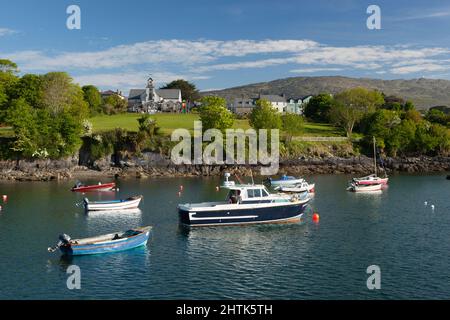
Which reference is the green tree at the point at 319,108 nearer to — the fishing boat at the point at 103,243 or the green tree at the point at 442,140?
the green tree at the point at 442,140

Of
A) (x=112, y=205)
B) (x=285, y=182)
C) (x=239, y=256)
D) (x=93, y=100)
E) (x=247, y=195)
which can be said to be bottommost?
(x=239, y=256)

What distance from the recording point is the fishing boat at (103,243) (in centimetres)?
3842

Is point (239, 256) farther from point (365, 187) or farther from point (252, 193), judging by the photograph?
point (365, 187)

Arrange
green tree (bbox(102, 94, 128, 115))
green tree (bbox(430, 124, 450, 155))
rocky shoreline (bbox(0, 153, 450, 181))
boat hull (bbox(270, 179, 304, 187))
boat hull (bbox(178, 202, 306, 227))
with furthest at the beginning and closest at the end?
green tree (bbox(102, 94, 128, 115))
green tree (bbox(430, 124, 450, 155))
rocky shoreline (bbox(0, 153, 450, 181))
boat hull (bbox(270, 179, 304, 187))
boat hull (bbox(178, 202, 306, 227))

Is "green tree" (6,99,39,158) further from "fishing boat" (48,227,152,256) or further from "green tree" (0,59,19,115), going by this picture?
"fishing boat" (48,227,152,256)

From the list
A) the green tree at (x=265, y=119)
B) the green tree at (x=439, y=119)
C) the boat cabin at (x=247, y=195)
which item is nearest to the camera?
the boat cabin at (x=247, y=195)

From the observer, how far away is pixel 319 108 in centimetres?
16388

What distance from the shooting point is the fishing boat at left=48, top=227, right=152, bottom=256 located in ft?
126

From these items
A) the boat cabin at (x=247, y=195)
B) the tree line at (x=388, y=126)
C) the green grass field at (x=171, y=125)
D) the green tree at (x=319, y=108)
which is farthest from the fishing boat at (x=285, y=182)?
the green tree at (x=319, y=108)
